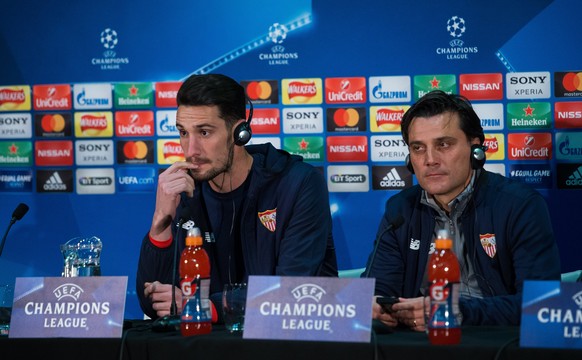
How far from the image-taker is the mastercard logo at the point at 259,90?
3.99 metres

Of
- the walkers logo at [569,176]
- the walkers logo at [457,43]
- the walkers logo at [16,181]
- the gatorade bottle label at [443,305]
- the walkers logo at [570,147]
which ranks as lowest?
the gatorade bottle label at [443,305]

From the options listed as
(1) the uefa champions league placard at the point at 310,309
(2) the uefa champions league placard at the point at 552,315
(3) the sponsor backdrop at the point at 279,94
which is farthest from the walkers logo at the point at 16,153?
(2) the uefa champions league placard at the point at 552,315

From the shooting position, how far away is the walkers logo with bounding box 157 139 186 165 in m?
4.07

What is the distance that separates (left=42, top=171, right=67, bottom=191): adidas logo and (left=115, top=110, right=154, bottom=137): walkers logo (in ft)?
1.27

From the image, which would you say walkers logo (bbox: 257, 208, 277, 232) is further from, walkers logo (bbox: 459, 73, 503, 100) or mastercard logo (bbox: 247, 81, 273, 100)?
walkers logo (bbox: 459, 73, 503, 100)

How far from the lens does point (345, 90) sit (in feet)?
12.9

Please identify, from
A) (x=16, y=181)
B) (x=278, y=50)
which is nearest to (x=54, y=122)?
(x=16, y=181)

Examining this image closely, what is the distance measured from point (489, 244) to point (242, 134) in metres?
0.91

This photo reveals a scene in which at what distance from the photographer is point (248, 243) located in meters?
2.84

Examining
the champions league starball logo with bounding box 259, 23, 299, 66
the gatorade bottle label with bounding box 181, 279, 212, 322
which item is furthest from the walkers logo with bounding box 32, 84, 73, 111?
the gatorade bottle label with bounding box 181, 279, 212, 322

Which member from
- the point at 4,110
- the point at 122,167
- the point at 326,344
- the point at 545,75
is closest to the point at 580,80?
the point at 545,75

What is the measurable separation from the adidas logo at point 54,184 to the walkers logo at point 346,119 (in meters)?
1.41

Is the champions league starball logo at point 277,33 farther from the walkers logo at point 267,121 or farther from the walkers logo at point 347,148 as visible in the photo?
the walkers logo at point 347,148

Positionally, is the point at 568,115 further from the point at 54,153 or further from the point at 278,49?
the point at 54,153
